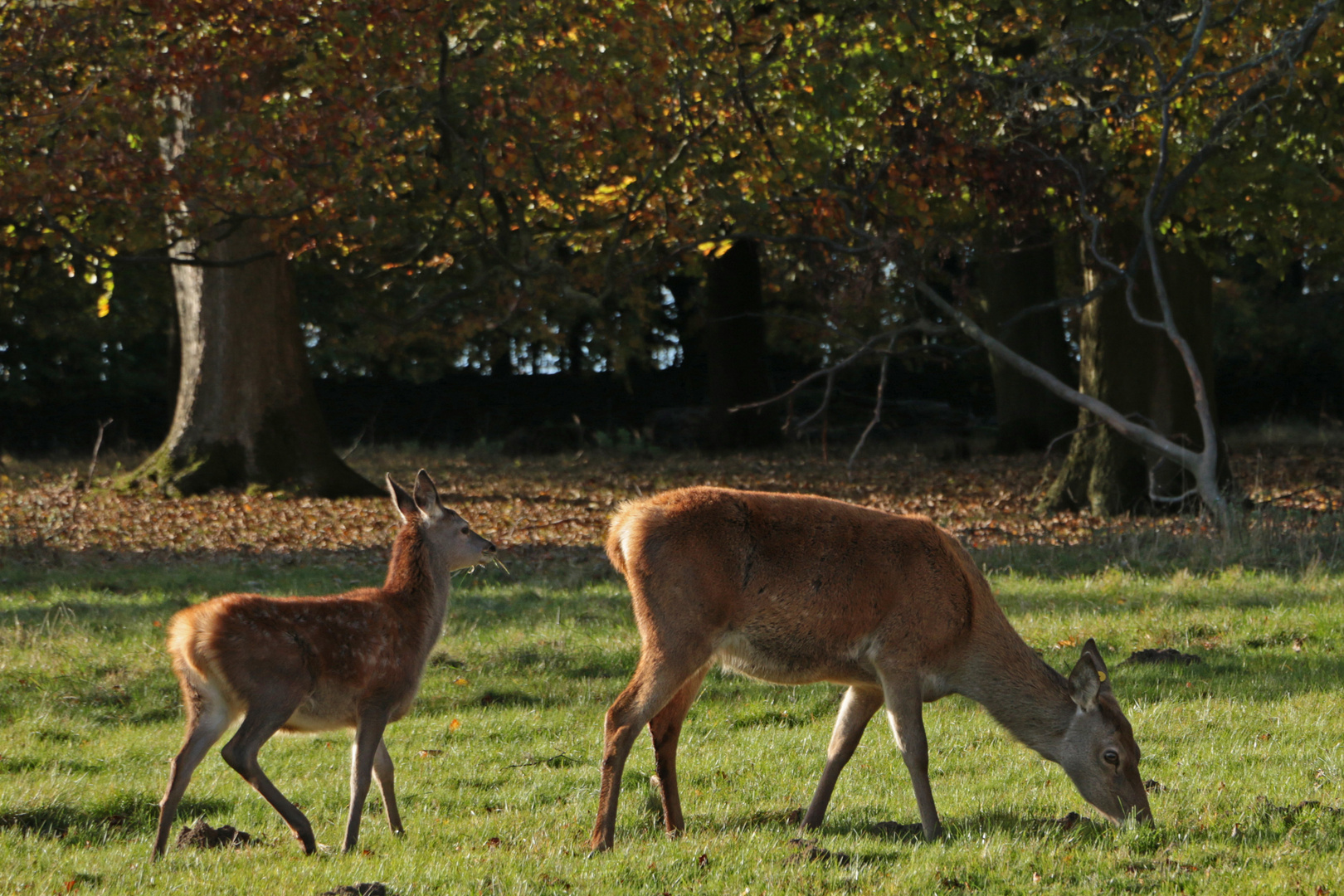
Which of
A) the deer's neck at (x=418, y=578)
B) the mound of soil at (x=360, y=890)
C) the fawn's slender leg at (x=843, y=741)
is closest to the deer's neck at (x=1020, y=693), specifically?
the fawn's slender leg at (x=843, y=741)

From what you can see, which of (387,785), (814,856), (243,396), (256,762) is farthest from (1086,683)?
(243,396)

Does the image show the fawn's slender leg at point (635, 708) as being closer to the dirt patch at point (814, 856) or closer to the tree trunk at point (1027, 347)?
the dirt patch at point (814, 856)

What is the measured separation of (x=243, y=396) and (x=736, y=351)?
10698mm

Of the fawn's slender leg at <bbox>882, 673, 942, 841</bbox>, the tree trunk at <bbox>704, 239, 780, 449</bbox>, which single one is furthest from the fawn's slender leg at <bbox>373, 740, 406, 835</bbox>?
the tree trunk at <bbox>704, 239, 780, 449</bbox>

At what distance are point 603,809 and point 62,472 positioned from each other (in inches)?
766

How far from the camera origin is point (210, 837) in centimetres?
615

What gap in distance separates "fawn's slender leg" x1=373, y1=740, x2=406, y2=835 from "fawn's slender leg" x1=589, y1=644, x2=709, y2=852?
3.20 ft

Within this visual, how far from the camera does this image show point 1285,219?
56.0 ft

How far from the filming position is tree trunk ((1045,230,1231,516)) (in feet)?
56.4

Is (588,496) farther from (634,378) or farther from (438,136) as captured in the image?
(634,378)

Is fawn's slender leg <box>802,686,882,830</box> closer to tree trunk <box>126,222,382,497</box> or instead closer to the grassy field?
the grassy field

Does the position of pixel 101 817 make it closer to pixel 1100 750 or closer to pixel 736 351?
pixel 1100 750

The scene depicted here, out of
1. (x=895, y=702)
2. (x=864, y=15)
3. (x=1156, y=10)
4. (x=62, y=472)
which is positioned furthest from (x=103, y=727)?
(x=62, y=472)

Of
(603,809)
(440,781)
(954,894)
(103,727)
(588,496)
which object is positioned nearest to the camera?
(954,894)
